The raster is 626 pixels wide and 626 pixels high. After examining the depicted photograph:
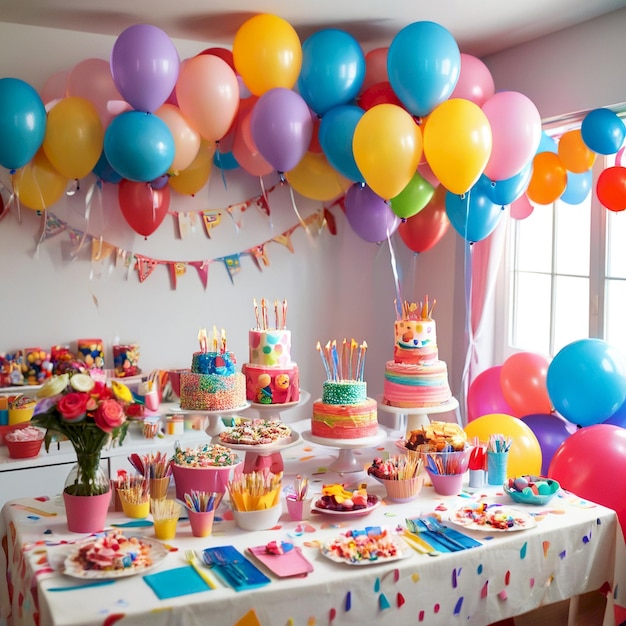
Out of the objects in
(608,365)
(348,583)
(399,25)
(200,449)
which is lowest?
(348,583)

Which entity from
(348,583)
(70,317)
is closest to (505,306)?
(70,317)

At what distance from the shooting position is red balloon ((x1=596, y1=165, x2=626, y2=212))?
2781mm

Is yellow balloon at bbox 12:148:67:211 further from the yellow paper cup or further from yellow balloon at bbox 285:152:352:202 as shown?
the yellow paper cup

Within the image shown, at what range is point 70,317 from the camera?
355cm

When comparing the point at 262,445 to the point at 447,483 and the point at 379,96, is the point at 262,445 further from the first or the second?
the point at 379,96

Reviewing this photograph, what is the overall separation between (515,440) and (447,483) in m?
0.46

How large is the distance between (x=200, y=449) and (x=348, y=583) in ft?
2.16

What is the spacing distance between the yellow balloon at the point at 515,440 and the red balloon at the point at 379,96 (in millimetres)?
1259

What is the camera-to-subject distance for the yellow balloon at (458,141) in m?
2.67

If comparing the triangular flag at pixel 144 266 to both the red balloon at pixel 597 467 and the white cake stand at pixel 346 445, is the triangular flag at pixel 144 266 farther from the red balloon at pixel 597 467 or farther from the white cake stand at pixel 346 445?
the red balloon at pixel 597 467

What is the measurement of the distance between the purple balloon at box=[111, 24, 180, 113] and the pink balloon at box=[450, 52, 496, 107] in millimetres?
1089

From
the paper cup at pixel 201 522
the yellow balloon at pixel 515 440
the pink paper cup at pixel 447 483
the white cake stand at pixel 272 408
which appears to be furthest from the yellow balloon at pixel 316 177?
the paper cup at pixel 201 522

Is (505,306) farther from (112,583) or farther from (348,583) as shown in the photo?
(112,583)

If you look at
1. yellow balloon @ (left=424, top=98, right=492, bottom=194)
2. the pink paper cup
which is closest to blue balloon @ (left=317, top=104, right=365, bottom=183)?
yellow balloon @ (left=424, top=98, right=492, bottom=194)
